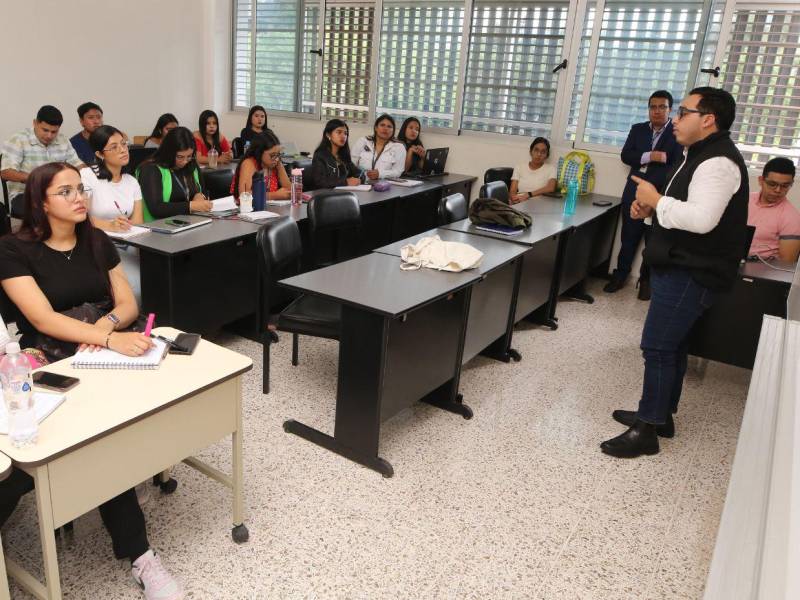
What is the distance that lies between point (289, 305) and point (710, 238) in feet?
6.28

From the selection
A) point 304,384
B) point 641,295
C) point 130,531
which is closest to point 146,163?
point 304,384

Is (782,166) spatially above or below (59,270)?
above

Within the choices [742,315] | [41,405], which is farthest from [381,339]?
[742,315]

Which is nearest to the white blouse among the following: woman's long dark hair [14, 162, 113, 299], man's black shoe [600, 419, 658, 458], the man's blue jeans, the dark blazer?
the dark blazer

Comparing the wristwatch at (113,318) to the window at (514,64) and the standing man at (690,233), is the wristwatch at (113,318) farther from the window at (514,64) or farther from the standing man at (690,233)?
the window at (514,64)

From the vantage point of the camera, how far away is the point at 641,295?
17.4 feet

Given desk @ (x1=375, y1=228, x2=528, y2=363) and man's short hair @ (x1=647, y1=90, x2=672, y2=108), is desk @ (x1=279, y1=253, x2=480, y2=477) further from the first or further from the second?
man's short hair @ (x1=647, y1=90, x2=672, y2=108)

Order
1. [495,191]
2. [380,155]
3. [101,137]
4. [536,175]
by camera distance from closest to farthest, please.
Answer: [101,137] < [495,191] < [536,175] < [380,155]

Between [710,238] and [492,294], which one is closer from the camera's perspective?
[710,238]

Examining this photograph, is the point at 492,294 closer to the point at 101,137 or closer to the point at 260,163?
the point at 260,163

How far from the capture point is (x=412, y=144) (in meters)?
6.38

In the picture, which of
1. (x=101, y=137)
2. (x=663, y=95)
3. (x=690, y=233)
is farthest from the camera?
(x=663, y=95)

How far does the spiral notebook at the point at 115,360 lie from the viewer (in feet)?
6.06

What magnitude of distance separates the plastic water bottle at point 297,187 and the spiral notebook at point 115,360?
2.49 m
